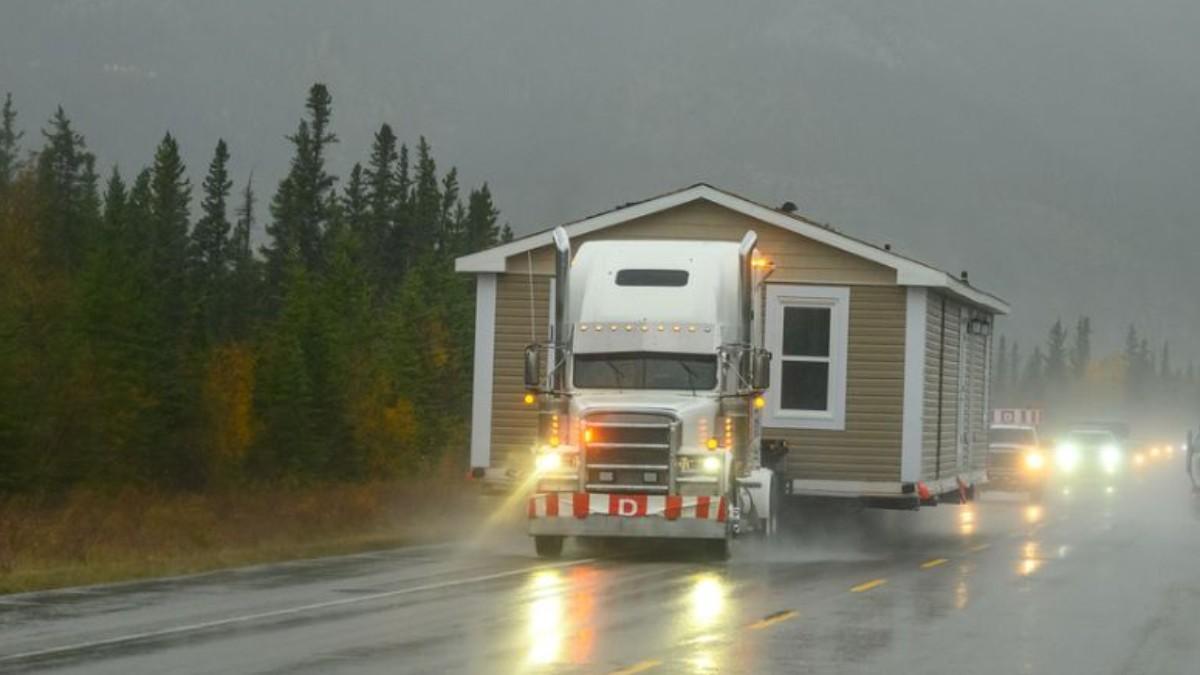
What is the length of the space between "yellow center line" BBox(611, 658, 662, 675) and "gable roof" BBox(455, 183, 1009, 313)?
1712 centimetres

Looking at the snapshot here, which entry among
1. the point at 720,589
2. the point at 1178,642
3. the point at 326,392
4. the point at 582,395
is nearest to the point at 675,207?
the point at 582,395

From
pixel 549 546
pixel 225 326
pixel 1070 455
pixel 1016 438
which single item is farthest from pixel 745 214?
pixel 225 326

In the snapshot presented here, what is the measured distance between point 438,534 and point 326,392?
42.3 meters

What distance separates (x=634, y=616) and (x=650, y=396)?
320 inches

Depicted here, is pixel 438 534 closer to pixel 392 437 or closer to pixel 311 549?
pixel 311 549

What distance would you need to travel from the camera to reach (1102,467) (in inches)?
3130

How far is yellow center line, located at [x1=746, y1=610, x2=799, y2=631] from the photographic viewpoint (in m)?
17.5

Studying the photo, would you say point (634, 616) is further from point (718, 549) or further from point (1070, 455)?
point (1070, 455)

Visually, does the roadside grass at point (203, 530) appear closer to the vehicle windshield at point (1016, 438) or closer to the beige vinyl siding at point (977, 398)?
the beige vinyl siding at point (977, 398)

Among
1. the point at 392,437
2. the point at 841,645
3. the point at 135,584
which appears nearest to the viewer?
the point at 841,645

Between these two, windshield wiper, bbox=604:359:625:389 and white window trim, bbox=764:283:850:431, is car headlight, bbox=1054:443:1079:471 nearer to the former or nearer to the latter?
white window trim, bbox=764:283:850:431

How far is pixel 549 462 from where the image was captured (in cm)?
2581


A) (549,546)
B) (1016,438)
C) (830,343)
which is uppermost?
(830,343)

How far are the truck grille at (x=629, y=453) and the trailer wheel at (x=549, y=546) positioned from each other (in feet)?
4.25
